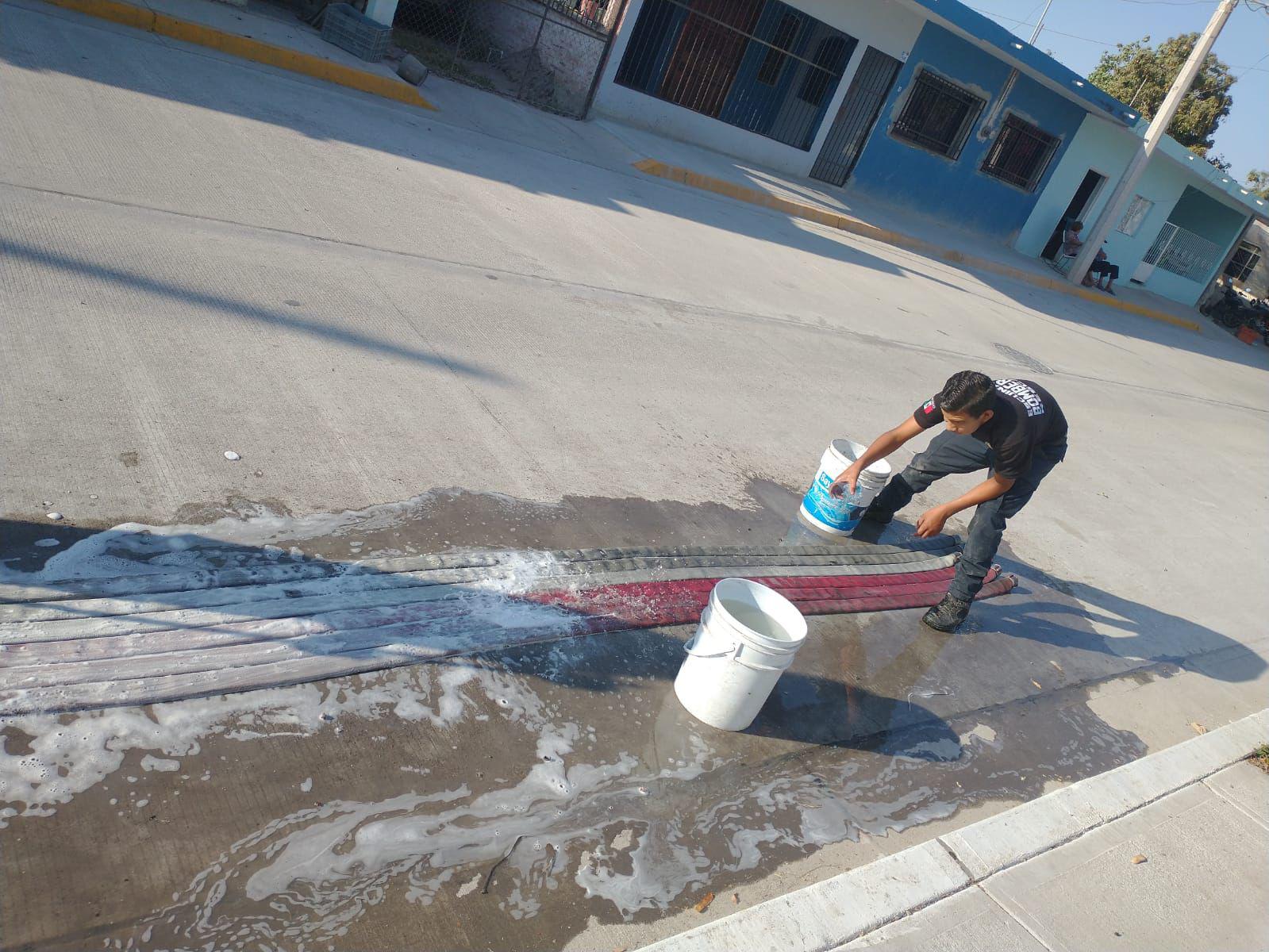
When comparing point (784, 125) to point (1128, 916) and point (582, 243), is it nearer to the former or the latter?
point (582, 243)

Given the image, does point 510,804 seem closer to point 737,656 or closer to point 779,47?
point 737,656

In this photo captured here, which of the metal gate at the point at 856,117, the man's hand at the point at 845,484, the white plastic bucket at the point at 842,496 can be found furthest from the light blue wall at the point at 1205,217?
the man's hand at the point at 845,484

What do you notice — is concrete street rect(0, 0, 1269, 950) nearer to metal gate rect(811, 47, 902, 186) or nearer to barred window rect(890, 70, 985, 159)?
metal gate rect(811, 47, 902, 186)

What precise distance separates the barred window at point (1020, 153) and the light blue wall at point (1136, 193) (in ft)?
1.71

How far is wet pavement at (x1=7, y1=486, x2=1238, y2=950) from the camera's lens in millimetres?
2344

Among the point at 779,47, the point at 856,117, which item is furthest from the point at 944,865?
the point at 856,117

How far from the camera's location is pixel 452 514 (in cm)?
411

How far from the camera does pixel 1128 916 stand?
328 cm

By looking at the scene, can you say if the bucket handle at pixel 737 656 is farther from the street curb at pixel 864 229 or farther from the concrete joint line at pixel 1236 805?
the street curb at pixel 864 229

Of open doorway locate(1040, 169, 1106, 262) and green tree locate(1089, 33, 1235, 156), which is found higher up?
green tree locate(1089, 33, 1235, 156)

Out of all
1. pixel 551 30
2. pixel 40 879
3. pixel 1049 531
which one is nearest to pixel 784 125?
pixel 551 30

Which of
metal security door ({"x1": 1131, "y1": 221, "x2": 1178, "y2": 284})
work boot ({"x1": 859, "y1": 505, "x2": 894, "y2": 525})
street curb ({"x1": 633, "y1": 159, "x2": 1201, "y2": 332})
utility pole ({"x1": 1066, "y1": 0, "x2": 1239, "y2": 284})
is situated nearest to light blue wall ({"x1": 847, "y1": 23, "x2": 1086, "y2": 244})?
utility pole ({"x1": 1066, "y1": 0, "x2": 1239, "y2": 284})

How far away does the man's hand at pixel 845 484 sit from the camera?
479 cm

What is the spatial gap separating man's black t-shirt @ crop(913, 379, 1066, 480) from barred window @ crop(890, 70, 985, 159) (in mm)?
17390
